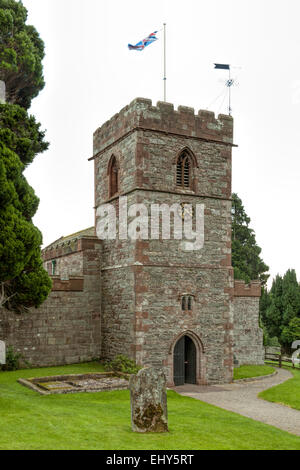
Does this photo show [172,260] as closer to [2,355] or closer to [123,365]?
[123,365]

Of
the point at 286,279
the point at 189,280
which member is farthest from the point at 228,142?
the point at 286,279

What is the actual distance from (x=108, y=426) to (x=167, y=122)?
1218 cm


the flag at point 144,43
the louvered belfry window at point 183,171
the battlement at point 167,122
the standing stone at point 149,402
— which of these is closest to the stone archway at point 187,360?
the louvered belfry window at point 183,171

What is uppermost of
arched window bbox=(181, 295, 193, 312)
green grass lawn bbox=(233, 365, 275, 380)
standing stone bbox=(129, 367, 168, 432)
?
arched window bbox=(181, 295, 193, 312)

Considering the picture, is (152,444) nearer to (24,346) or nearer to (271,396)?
(271,396)

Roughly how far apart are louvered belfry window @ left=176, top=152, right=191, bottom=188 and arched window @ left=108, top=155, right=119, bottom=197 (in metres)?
2.73

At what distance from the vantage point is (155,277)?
17.9 m

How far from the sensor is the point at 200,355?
1853 cm

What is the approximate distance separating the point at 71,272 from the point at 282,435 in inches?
531

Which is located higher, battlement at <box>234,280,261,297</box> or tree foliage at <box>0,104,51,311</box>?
tree foliage at <box>0,104,51,311</box>

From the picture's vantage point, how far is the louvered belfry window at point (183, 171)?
18.9 metres

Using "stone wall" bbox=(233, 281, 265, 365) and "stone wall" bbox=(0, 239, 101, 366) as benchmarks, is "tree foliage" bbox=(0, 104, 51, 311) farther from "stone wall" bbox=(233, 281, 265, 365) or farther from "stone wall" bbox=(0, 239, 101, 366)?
"stone wall" bbox=(233, 281, 265, 365)

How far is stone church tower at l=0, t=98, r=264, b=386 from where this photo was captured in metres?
17.8

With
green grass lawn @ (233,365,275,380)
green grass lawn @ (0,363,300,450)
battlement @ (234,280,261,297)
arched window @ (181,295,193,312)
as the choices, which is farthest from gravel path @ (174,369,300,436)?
battlement @ (234,280,261,297)
